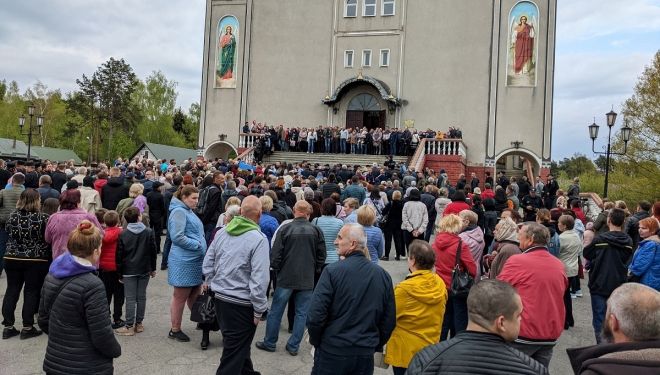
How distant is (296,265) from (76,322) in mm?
2831

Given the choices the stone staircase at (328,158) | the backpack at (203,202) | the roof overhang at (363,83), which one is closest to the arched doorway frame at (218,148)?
the stone staircase at (328,158)

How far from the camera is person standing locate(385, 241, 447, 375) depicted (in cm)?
423

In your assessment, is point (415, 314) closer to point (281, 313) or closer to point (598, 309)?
point (281, 313)

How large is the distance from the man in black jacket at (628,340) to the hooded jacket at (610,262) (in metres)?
4.34

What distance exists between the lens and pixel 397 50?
3098 cm

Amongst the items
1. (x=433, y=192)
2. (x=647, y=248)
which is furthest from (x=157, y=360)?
(x=433, y=192)

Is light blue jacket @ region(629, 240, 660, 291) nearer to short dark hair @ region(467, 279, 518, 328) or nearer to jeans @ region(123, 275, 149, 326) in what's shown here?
short dark hair @ region(467, 279, 518, 328)

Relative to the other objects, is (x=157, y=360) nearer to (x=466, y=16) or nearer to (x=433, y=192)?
(x=433, y=192)

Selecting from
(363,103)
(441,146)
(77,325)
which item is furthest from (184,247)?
(363,103)

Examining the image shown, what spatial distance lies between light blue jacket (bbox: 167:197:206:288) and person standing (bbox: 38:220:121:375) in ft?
7.72

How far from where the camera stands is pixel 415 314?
4246 mm

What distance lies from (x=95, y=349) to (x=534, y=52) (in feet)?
93.9

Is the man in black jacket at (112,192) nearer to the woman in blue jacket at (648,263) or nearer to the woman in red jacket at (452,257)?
the woman in red jacket at (452,257)

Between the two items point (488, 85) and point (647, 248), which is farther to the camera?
point (488, 85)
